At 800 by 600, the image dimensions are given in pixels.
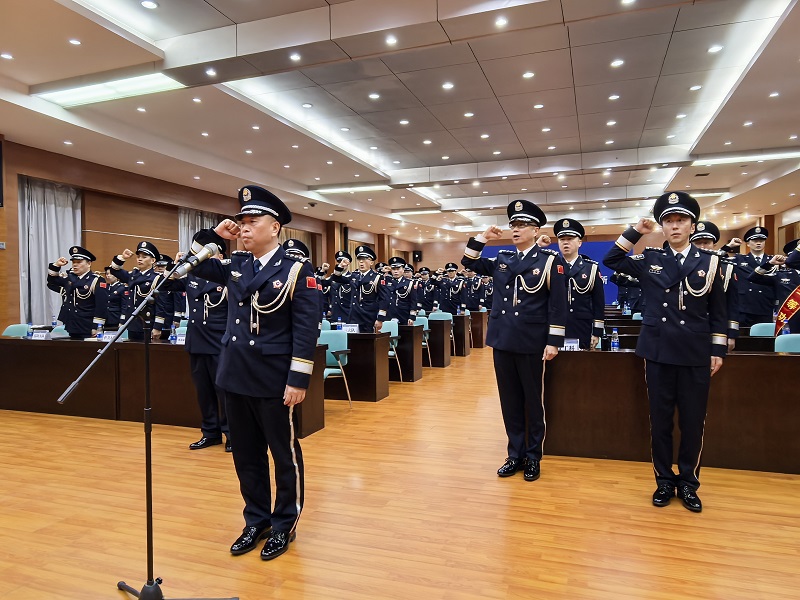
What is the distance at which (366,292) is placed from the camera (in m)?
8.01

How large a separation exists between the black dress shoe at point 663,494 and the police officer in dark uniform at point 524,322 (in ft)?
2.45

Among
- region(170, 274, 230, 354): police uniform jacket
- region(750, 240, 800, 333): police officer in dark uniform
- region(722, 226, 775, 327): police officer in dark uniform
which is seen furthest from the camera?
region(722, 226, 775, 327): police officer in dark uniform

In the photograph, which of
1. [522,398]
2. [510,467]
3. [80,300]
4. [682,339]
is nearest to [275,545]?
[510,467]

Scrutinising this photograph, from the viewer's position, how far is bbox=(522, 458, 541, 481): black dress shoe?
3525 millimetres

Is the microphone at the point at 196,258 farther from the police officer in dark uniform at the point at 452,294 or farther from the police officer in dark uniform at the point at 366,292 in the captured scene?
the police officer in dark uniform at the point at 452,294

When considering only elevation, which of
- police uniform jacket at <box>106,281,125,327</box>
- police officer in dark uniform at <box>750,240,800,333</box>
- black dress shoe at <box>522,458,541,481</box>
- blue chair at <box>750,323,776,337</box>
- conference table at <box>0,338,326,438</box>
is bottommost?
black dress shoe at <box>522,458,541,481</box>

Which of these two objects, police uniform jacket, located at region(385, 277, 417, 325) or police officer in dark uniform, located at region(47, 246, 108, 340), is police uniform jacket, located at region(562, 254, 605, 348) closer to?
police uniform jacket, located at region(385, 277, 417, 325)

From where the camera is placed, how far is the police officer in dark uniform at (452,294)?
13.7 metres

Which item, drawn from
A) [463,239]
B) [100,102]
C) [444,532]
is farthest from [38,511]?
[463,239]

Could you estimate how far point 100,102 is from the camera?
7.72m

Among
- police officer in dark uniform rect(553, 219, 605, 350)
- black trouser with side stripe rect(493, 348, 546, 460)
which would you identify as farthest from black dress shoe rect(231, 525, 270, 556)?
police officer in dark uniform rect(553, 219, 605, 350)

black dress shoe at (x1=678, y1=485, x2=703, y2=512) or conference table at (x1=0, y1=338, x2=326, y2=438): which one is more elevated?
conference table at (x1=0, y1=338, x2=326, y2=438)

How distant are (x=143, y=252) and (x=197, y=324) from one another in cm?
203

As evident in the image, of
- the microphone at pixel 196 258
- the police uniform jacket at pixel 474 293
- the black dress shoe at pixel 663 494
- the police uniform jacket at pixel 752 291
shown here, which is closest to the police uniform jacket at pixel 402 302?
the police uniform jacket at pixel 752 291
